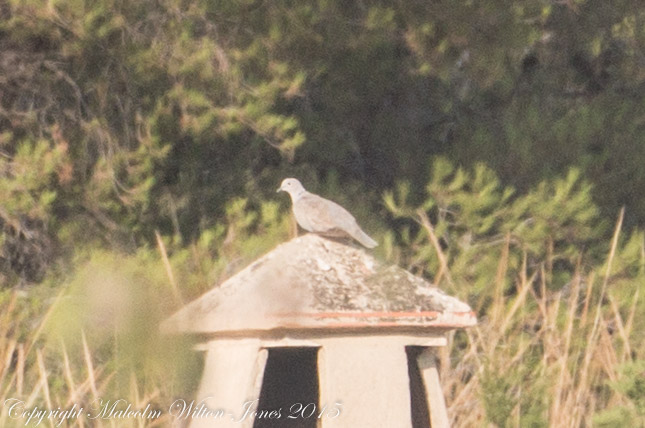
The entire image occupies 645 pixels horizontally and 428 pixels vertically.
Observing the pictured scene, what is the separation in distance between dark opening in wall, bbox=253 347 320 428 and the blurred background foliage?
48 centimetres

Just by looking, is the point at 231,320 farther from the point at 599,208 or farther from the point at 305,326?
the point at 599,208

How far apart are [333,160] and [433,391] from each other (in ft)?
11.2

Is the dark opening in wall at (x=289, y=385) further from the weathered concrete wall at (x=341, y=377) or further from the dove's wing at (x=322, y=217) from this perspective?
the weathered concrete wall at (x=341, y=377)

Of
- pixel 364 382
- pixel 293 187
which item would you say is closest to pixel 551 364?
pixel 293 187

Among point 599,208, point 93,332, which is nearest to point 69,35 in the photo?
point 93,332

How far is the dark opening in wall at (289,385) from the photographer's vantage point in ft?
14.6

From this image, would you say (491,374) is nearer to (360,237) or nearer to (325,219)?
(360,237)

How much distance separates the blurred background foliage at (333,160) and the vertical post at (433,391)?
67cm

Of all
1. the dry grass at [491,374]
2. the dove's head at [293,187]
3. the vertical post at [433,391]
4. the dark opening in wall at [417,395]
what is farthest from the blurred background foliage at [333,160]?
the vertical post at [433,391]

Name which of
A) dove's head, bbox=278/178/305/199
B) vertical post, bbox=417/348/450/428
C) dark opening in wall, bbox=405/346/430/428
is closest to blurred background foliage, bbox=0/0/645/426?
dark opening in wall, bbox=405/346/430/428

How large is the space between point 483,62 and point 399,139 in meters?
1.68

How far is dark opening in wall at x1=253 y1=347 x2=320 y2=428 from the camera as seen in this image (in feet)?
14.6

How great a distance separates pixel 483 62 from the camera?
5.55m

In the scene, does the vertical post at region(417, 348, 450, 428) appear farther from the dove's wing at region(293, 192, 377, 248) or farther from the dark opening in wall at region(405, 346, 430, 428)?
the dove's wing at region(293, 192, 377, 248)
